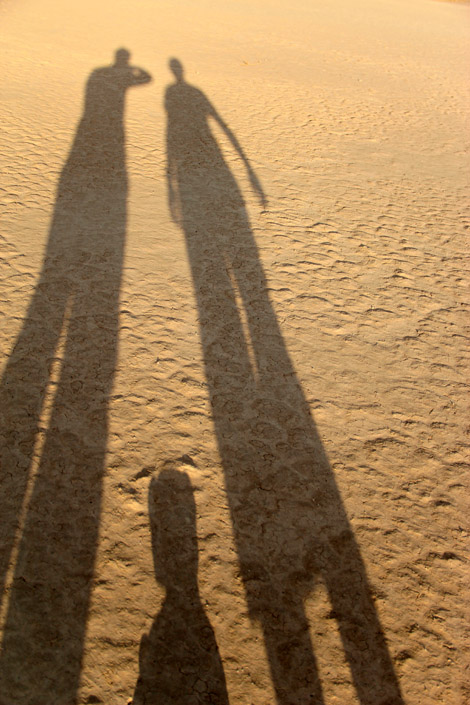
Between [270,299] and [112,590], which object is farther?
[270,299]

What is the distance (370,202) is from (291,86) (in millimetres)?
5484

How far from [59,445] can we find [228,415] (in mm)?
1132

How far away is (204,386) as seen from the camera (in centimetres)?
407

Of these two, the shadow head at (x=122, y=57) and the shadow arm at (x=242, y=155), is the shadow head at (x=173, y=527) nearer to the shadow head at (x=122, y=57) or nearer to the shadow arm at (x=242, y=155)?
the shadow arm at (x=242, y=155)

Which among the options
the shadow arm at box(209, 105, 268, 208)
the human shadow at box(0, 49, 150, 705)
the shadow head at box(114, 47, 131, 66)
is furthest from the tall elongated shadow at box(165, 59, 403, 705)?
the shadow head at box(114, 47, 131, 66)

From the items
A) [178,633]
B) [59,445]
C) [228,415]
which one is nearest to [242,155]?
[228,415]

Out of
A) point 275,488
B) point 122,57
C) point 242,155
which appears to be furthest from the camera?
point 122,57

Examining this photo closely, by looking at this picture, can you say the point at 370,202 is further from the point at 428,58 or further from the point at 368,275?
the point at 428,58

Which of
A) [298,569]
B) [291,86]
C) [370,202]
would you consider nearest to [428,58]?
[291,86]

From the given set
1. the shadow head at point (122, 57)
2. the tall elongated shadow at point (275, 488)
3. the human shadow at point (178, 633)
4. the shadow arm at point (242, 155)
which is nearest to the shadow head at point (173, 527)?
the human shadow at point (178, 633)

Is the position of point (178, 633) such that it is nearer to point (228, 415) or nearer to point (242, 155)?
point (228, 415)

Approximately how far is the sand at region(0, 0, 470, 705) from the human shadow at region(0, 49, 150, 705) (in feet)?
0.05

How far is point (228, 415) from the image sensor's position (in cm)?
387

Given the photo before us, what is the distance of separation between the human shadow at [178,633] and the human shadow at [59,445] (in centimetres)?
33
